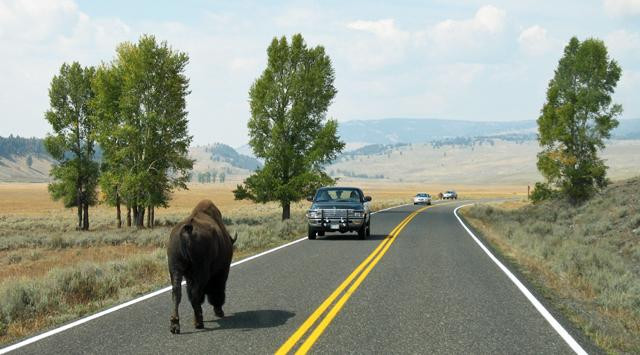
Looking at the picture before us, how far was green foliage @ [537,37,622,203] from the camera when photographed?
38.9 metres

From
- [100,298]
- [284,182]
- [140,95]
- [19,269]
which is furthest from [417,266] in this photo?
[140,95]

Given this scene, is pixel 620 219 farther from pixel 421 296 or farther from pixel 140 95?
pixel 140 95

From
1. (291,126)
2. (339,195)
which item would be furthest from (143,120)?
(339,195)

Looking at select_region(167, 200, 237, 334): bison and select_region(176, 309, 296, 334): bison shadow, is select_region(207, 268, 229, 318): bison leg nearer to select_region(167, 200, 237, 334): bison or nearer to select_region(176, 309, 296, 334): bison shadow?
select_region(167, 200, 237, 334): bison

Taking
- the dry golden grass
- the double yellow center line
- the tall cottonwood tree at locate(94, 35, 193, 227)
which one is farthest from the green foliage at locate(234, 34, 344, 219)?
the double yellow center line

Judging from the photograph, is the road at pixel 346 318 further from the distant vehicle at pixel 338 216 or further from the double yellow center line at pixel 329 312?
the distant vehicle at pixel 338 216

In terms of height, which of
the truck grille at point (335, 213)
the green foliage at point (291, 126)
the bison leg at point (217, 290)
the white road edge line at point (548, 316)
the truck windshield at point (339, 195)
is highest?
the green foliage at point (291, 126)

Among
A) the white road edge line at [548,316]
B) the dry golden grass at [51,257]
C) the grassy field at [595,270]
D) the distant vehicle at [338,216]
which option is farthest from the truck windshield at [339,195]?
the white road edge line at [548,316]

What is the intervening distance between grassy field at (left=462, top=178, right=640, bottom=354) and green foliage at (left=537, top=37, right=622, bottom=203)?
21.1ft

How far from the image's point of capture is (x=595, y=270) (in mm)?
13367

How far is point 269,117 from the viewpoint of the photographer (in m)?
36.3

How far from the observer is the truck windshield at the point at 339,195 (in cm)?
2221

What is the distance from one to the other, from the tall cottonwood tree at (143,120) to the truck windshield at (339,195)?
16528 mm

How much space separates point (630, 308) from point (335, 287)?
194 inches
